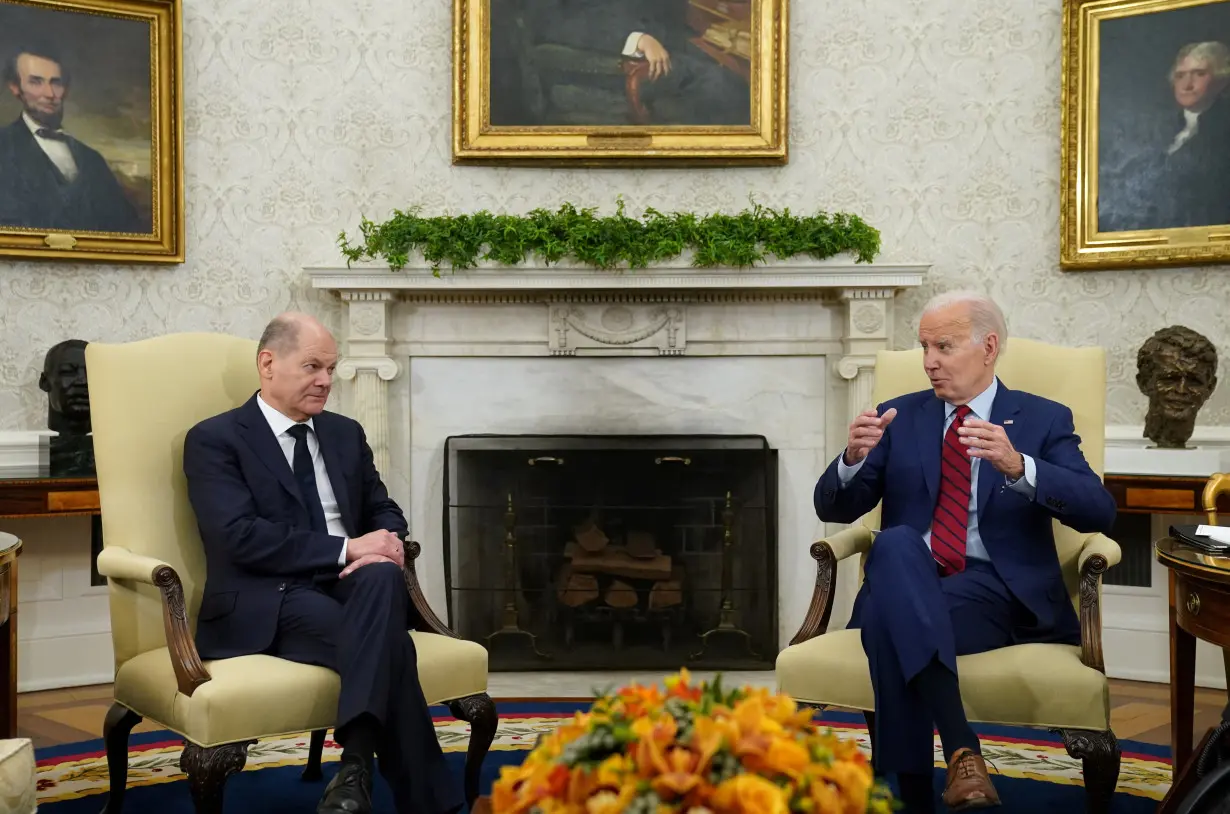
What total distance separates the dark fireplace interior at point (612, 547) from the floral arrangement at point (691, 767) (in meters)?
3.39

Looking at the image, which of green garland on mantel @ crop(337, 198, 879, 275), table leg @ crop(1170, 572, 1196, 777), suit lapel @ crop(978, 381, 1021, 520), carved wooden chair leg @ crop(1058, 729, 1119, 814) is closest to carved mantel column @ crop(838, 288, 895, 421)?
green garland on mantel @ crop(337, 198, 879, 275)

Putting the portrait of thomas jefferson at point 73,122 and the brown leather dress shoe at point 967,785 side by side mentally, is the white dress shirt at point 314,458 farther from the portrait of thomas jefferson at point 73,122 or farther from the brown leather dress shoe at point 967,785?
the portrait of thomas jefferson at point 73,122

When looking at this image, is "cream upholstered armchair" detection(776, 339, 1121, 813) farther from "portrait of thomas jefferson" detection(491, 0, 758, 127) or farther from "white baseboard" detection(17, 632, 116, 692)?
"white baseboard" detection(17, 632, 116, 692)

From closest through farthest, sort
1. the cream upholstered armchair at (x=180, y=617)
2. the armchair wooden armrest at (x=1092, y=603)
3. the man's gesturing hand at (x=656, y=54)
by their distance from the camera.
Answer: the cream upholstered armchair at (x=180, y=617) < the armchair wooden armrest at (x=1092, y=603) < the man's gesturing hand at (x=656, y=54)

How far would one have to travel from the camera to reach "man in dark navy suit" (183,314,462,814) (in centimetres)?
260

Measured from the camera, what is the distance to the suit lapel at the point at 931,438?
3.00 metres

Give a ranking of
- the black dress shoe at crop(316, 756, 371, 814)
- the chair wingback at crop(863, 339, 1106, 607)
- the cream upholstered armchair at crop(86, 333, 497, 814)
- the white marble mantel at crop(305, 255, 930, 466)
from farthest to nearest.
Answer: the white marble mantel at crop(305, 255, 930, 466)
the chair wingback at crop(863, 339, 1106, 607)
the cream upholstered armchair at crop(86, 333, 497, 814)
the black dress shoe at crop(316, 756, 371, 814)

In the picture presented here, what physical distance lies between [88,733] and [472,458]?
1.92m

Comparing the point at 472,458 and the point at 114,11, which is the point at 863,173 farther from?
the point at 114,11

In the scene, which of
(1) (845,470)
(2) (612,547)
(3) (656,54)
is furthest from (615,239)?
(1) (845,470)

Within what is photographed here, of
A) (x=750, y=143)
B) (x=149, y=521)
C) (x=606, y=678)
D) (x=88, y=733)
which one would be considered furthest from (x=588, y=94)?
(x=88, y=733)

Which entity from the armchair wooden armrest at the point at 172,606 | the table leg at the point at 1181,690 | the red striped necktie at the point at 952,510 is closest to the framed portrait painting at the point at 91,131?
the armchair wooden armrest at the point at 172,606

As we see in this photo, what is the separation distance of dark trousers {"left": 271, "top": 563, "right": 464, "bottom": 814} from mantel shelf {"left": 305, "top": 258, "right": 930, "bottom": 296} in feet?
7.25

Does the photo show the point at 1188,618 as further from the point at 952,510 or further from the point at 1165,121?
the point at 1165,121
